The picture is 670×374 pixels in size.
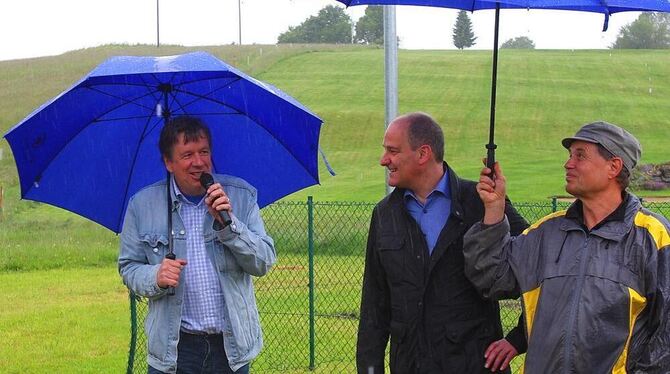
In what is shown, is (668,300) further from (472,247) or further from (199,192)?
(199,192)

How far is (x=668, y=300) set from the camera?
3646mm

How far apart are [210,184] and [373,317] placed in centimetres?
91

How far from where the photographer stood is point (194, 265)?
432 centimetres

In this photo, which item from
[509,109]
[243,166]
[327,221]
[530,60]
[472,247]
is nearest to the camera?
[472,247]

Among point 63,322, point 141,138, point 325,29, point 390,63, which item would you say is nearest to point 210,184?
point 141,138

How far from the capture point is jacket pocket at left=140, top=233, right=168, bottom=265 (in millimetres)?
4344

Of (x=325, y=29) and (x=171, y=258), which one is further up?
(x=325, y=29)

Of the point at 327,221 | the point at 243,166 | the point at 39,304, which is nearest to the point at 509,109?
the point at 327,221

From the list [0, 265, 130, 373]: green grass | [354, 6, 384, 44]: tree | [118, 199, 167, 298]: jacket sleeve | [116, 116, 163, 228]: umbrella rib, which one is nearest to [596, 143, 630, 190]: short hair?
[118, 199, 167, 298]: jacket sleeve

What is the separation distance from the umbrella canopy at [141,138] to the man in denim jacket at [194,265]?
16.2 inches

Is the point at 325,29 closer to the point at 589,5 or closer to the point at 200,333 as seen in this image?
the point at 200,333

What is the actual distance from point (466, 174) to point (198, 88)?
24.0 meters

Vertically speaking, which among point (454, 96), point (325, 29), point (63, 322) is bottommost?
point (63, 322)

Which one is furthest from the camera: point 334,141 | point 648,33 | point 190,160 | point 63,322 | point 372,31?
point 372,31
